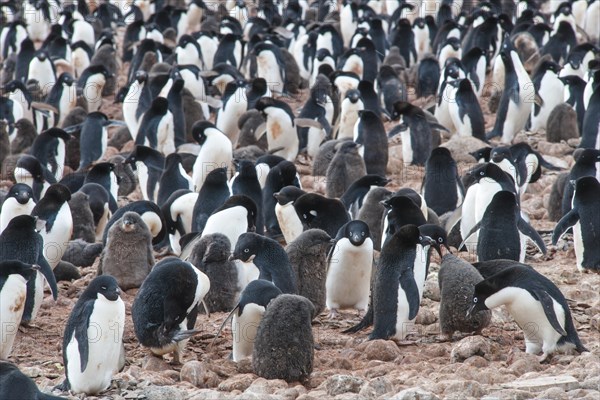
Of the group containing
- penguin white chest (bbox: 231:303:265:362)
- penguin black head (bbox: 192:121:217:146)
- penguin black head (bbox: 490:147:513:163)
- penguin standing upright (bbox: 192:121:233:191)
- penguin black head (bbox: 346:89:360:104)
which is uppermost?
penguin black head (bbox: 346:89:360:104)

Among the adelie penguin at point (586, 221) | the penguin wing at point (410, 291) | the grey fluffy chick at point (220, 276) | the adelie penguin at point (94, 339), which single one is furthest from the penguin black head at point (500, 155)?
the adelie penguin at point (94, 339)

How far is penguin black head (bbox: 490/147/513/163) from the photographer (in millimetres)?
10531

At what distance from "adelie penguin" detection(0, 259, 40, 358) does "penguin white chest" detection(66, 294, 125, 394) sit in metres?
0.80

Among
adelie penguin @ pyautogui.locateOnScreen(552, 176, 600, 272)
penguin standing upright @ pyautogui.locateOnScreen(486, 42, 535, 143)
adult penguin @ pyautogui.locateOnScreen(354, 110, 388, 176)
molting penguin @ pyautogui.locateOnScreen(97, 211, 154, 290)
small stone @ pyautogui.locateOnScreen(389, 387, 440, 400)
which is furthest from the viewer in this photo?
penguin standing upright @ pyautogui.locateOnScreen(486, 42, 535, 143)

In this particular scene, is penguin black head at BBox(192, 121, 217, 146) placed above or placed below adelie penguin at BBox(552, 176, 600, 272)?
above

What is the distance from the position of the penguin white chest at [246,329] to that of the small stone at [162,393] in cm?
81

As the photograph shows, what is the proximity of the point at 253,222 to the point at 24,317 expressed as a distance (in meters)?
2.14

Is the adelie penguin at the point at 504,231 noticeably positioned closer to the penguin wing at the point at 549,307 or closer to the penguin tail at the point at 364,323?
the penguin tail at the point at 364,323

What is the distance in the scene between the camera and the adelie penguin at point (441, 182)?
34.9 feet

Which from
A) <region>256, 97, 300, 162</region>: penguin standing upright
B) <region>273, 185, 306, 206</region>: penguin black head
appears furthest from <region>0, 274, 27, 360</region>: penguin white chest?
<region>256, 97, 300, 162</region>: penguin standing upright

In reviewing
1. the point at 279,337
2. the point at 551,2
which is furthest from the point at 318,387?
the point at 551,2

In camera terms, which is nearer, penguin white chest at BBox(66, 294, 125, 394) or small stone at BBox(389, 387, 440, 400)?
small stone at BBox(389, 387, 440, 400)

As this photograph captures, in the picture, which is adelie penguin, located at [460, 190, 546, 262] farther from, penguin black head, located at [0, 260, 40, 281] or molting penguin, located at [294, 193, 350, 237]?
penguin black head, located at [0, 260, 40, 281]

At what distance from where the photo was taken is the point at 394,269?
735 centimetres
